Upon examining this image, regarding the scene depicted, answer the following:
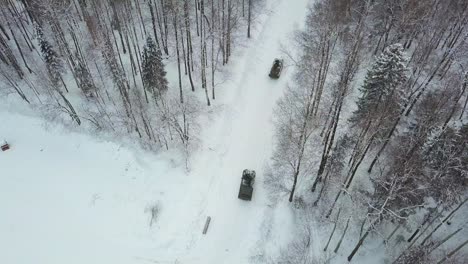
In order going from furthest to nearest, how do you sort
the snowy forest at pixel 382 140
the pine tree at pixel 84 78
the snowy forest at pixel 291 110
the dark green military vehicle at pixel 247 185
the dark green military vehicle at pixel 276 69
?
the dark green military vehicle at pixel 276 69, the pine tree at pixel 84 78, the dark green military vehicle at pixel 247 185, the snowy forest at pixel 291 110, the snowy forest at pixel 382 140

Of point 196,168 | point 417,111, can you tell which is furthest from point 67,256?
point 417,111

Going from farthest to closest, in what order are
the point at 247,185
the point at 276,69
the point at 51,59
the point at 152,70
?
the point at 276,69 < the point at 51,59 < the point at 152,70 < the point at 247,185

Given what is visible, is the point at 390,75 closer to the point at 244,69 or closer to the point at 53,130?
the point at 244,69

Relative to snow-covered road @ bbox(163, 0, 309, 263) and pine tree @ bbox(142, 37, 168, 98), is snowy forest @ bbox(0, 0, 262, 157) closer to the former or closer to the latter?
pine tree @ bbox(142, 37, 168, 98)

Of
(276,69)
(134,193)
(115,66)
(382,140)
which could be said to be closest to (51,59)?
(115,66)

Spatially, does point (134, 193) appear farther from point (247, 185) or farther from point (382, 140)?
point (382, 140)

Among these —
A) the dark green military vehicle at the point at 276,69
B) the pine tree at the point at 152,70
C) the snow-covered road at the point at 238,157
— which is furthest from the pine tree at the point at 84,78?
the dark green military vehicle at the point at 276,69

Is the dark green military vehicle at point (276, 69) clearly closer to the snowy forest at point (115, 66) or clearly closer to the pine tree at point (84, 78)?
the snowy forest at point (115, 66)
